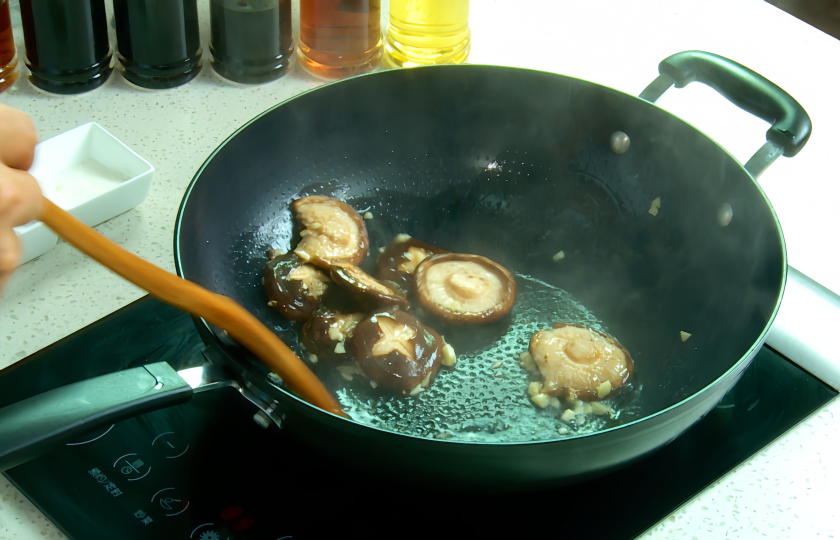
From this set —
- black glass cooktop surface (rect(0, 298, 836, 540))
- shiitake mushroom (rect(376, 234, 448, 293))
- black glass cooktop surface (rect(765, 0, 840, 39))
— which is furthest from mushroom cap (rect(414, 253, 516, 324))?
black glass cooktop surface (rect(765, 0, 840, 39))

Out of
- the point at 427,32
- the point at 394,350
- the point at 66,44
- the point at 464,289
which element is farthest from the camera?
the point at 427,32

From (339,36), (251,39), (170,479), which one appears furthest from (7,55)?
(170,479)

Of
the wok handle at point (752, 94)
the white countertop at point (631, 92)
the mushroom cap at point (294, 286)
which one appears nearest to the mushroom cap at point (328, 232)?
the mushroom cap at point (294, 286)

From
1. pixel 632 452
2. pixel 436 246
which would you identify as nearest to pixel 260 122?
pixel 436 246

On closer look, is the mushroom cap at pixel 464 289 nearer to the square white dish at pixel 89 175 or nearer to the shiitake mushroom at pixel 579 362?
the shiitake mushroom at pixel 579 362

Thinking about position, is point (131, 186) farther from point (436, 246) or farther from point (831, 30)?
point (831, 30)

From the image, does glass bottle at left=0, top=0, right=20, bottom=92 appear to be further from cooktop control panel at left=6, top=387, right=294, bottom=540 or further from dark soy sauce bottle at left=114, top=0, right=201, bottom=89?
cooktop control panel at left=6, top=387, right=294, bottom=540

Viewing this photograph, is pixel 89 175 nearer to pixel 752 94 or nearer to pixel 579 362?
pixel 579 362

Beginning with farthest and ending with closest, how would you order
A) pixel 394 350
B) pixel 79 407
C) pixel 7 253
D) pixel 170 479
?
pixel 394 350, pixel 170 479, pixel 79 407, pixel 7 253
